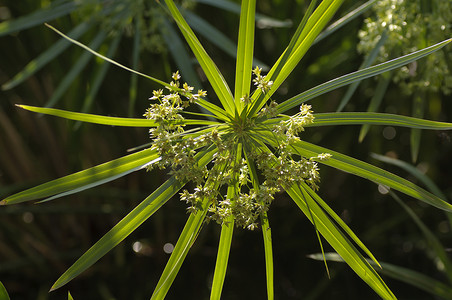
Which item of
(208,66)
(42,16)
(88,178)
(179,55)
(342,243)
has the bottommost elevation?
(342,243)

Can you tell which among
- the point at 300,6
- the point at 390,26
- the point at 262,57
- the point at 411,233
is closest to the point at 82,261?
the point at 390,26

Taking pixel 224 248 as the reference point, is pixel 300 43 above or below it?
above

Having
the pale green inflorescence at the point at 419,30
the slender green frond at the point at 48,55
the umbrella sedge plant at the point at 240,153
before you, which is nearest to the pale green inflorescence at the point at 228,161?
the umbrella sedge plant at the point at 240,153

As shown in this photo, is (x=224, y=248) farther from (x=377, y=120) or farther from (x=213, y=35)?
(x=213, y=35)

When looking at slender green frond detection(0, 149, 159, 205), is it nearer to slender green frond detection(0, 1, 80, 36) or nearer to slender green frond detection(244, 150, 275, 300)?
slender green frond detection(244, 150, 275, 300)

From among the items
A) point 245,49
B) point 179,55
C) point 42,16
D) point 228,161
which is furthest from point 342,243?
point 42,16

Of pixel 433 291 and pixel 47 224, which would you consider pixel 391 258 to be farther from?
pixel 47 224

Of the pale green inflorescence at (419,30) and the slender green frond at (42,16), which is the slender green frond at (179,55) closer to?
the slender green frond at (42,16)

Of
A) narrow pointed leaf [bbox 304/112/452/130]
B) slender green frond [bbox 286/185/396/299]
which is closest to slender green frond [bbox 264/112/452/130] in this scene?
narrow pointed leaf [bbox 304/112/452/130]
